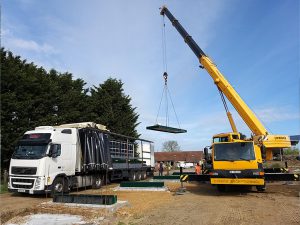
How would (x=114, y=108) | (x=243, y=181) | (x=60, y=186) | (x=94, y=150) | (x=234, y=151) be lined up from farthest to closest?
(x=114, y=108), (x=94, y=150), (x=60, y=186), (x=234, y=151), (x=243, y=181)

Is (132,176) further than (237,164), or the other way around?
(132,176)

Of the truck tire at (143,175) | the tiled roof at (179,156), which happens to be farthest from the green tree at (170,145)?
the truck tire at (143,175)

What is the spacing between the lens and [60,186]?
55.1 feet

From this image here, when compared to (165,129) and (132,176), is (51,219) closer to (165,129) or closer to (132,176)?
(165,129)

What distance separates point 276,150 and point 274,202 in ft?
23.0

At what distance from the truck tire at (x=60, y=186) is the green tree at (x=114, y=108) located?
69.6 feet

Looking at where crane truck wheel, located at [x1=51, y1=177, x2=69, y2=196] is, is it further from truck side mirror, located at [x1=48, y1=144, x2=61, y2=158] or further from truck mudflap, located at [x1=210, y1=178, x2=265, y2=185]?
truck mudflap, located at [x1=210, y1=178, x2=265, y2=185]

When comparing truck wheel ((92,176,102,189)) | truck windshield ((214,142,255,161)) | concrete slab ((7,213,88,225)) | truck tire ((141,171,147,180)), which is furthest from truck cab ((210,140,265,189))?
truck tire ((141,171,147,180))

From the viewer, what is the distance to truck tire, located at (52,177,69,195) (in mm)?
16234

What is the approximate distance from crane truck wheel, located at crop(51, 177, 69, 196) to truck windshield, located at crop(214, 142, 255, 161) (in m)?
7.86

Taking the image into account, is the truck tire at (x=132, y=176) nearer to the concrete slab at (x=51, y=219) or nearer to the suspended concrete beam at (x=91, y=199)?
the suspended concrete beam at (x=91, y=199)

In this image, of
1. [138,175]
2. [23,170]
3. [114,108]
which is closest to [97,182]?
[23,170]

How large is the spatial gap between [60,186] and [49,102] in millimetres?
14021

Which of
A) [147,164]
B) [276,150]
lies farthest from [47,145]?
[147,164]
